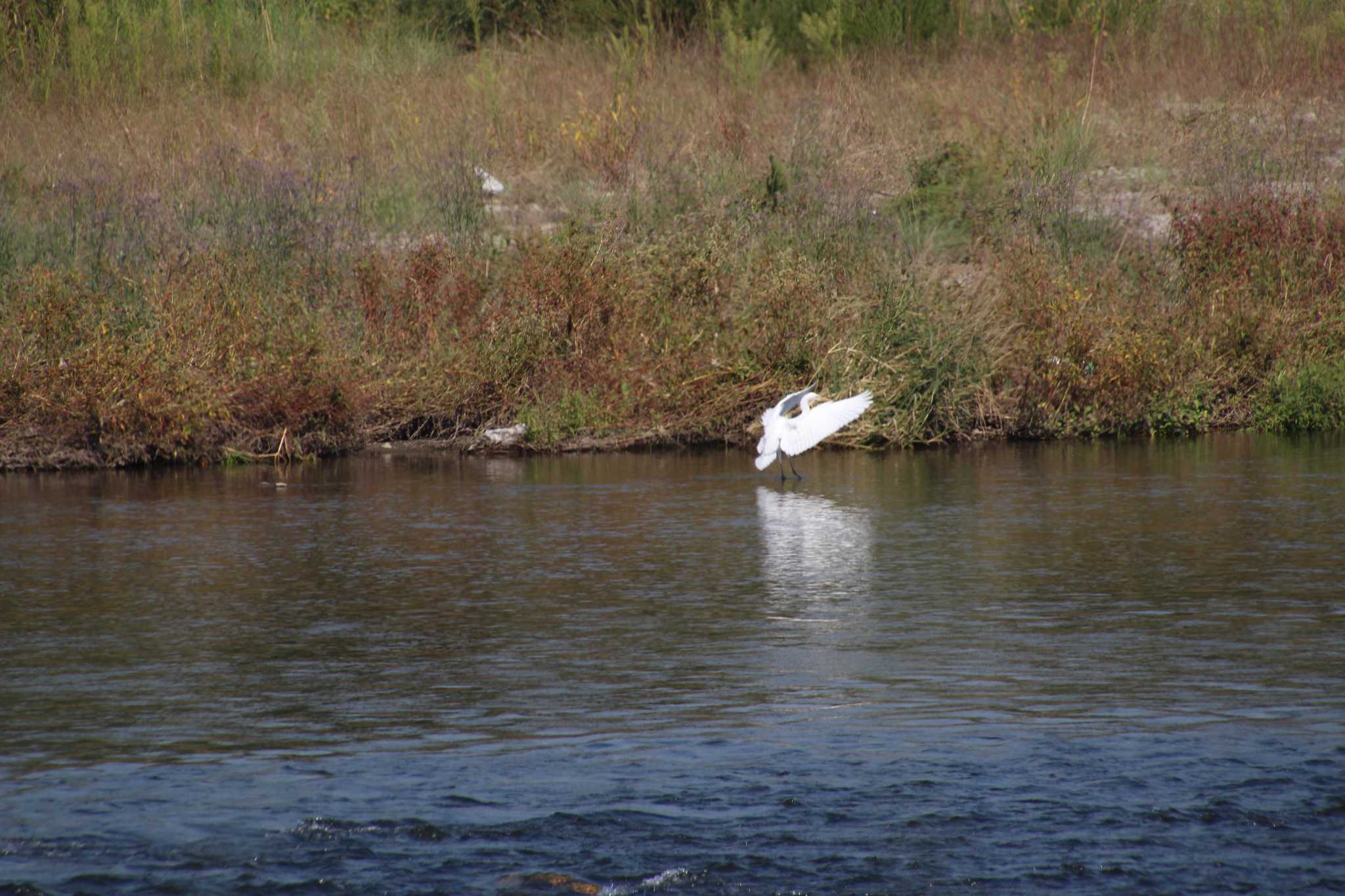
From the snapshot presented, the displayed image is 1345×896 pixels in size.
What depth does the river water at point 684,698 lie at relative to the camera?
445 centimetres

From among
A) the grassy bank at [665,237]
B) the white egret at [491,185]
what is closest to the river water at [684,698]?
the grassy bank at [665,237]

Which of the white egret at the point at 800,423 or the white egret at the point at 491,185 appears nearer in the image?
the white egret at the point at 800,423

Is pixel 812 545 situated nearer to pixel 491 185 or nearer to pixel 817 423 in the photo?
pixel 817 423

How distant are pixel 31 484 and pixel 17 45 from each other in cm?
1212

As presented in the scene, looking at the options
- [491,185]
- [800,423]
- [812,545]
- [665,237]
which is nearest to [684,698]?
[812,545]

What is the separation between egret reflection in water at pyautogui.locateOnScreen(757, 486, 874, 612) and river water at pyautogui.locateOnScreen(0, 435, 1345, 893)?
0.04m

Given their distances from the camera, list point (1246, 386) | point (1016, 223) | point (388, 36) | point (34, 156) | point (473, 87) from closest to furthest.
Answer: point (1246, 386)
point (1016, 223)
point (34, 156)
point (473, 87)
point (388, 36)

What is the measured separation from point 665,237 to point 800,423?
5.03 metres

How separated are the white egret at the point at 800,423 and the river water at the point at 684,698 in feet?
4.18

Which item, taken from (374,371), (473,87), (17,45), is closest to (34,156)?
(17,45)

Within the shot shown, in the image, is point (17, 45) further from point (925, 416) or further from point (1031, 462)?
point (1031, 462)

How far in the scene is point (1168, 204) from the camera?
18438mm

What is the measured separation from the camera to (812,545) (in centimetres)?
927

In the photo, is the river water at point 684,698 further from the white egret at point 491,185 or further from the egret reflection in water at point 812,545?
the white egret at point 491,185
